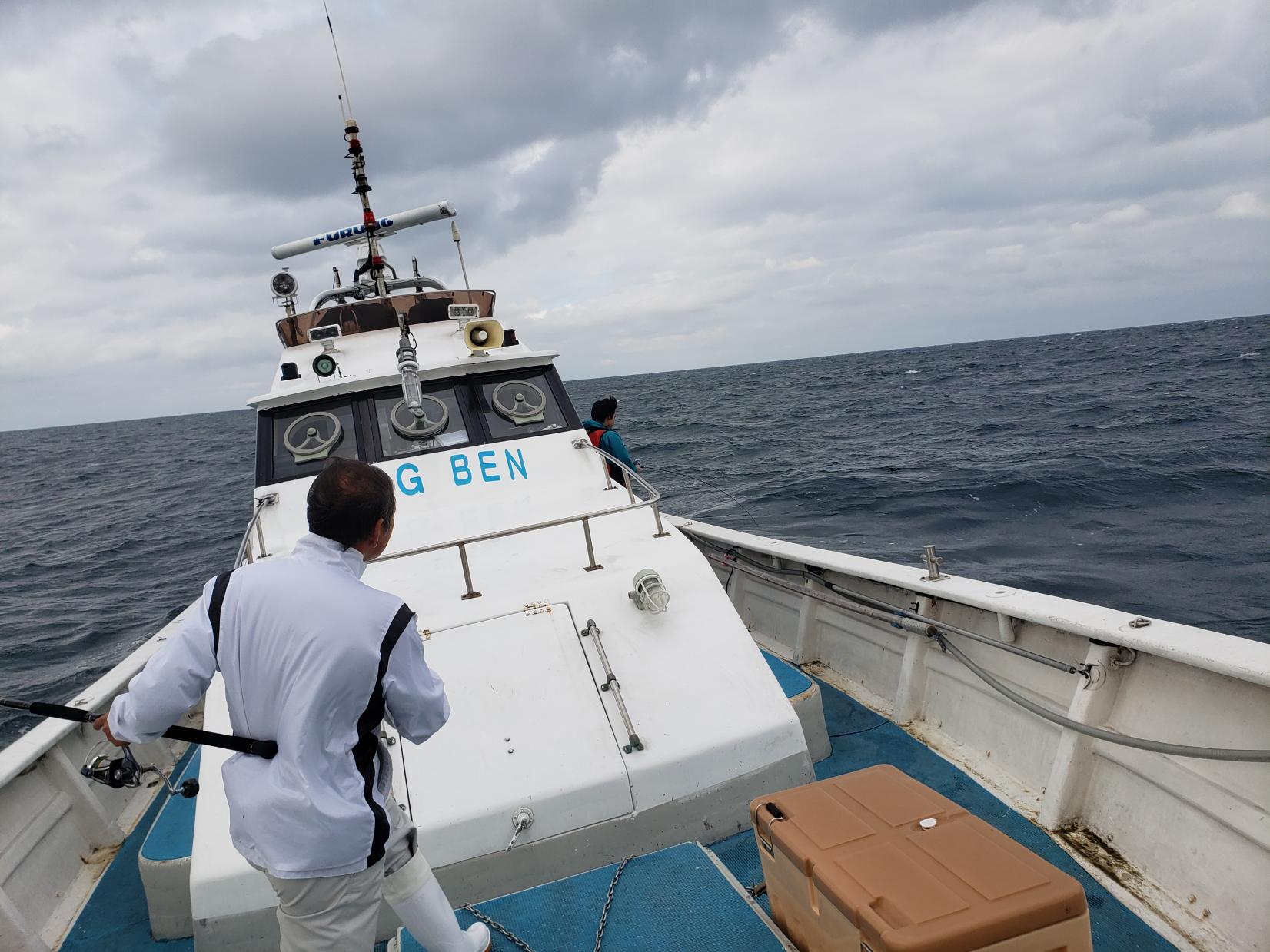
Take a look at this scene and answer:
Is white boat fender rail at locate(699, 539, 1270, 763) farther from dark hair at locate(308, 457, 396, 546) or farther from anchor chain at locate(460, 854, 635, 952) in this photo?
dark hair at locate(308, 457, 396, 546)

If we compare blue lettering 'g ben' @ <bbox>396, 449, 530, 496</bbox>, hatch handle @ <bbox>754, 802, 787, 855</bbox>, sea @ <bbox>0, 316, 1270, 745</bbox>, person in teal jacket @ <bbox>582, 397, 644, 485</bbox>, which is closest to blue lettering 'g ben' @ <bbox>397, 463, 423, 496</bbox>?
blue lettering 'g ben' @ <bbox>396, 449, 530, 496</bbox>

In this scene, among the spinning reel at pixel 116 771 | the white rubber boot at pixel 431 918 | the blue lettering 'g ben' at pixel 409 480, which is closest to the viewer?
the spinning reel at pixel 116 771

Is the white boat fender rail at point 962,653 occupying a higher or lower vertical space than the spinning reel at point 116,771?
lower

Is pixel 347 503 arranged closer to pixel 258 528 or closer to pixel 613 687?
pixel 613 687

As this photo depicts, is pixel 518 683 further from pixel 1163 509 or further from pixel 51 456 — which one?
pixel 51 456

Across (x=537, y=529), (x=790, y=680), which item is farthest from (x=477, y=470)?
(x=790, y=680)

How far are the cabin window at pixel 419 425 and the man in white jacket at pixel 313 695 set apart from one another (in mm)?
3476

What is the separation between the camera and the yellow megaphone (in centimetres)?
569

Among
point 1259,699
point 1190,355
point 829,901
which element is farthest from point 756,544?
point 1190,355

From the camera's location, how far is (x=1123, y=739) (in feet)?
10.2

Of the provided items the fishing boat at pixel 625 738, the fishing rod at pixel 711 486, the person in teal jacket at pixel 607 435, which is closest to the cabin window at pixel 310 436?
the fishing boat at pixel 625 738

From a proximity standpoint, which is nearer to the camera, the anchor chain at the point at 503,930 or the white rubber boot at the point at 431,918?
the white rubber boot at the point at 431,918

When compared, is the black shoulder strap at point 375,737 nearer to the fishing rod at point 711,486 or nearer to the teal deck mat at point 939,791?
the teal deck mat at point 939,791

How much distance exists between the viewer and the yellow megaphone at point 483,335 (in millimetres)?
5688
